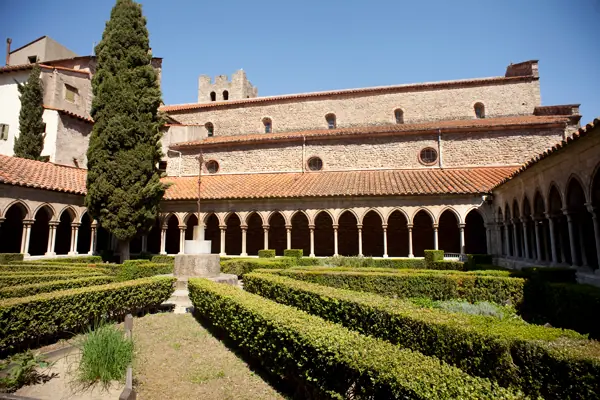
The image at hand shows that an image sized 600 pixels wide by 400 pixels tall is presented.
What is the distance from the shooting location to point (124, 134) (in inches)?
643

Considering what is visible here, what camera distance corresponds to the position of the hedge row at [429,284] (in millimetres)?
8664

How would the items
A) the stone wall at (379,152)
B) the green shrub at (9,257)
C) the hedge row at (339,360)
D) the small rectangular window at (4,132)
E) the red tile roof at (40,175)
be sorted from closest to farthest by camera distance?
1. the hedge row at (339,360)
2. the green shrub at (9,257)
3. the red tile roof at (40,175)
4. the stone wall at (379,152)
5. the small rectangular window at (4,132)

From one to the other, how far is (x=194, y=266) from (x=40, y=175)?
1099cm

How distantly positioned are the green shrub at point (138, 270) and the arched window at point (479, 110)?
20475 millimetres

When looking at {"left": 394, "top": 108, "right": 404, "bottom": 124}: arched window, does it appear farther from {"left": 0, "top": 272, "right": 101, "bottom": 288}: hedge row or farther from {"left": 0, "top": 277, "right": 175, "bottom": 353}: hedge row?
{"left": 0, "top": 272, "right": 101, "bottom": 288}: hedge row

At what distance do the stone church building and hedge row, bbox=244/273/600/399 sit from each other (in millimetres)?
9239

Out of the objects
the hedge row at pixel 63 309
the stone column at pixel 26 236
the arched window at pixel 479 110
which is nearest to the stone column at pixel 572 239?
the hedge row at pixel 63 309

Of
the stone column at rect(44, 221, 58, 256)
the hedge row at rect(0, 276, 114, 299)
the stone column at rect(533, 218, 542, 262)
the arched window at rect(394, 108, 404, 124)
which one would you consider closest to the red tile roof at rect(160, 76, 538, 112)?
the arched window at rect(394, 108, 404, 124)

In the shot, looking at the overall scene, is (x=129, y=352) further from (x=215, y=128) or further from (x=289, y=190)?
(x=215, y=128)

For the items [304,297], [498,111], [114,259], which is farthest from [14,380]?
[498,111]

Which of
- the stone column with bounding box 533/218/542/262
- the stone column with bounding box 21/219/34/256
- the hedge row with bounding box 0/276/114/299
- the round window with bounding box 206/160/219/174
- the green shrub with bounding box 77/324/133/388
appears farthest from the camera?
the round window with bounding box 206/160/219/174

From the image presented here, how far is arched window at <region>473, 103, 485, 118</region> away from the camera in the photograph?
22.2m

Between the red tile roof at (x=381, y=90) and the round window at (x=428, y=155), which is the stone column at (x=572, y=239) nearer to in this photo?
the round window at (x=428, y=155)

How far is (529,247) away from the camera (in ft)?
44.4
